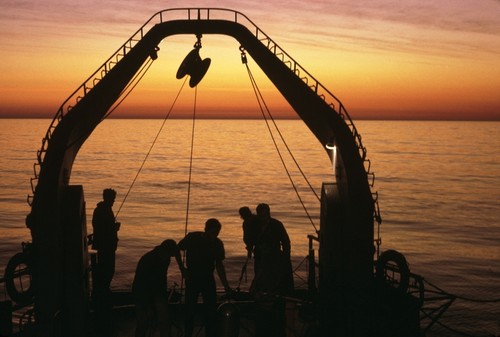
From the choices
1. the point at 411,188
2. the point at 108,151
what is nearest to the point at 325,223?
the point at 411,188

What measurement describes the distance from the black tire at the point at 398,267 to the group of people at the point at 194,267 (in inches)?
72.6

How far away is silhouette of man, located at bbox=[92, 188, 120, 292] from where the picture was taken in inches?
514

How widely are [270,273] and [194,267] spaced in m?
1.81

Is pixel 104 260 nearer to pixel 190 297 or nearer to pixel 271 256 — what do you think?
pixel 190 297

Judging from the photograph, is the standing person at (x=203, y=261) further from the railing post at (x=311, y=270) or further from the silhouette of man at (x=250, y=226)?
the railing post at (x=311, y=270)

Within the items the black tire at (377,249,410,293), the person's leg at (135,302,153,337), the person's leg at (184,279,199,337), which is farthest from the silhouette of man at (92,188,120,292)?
the black tire at (377,249,410,293)

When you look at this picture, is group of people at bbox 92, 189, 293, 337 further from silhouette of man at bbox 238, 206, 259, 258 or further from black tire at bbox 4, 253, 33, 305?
black tire at bbox 4, 253, 33, 305

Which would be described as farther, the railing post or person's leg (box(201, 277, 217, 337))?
the railing post

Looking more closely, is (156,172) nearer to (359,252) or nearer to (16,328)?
(16,328)

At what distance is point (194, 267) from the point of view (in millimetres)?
11273

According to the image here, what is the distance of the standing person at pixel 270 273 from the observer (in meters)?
12.4

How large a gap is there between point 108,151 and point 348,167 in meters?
123

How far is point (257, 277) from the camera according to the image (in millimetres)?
12445

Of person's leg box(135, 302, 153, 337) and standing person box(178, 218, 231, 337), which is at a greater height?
standing person box(178, 218, 231, 337)
